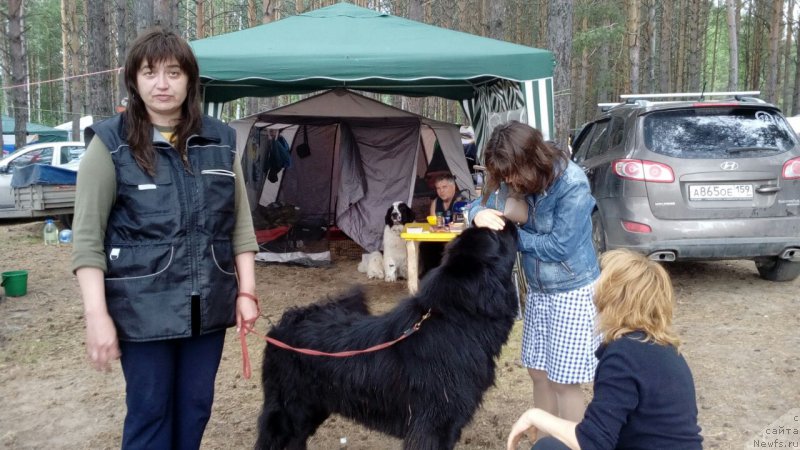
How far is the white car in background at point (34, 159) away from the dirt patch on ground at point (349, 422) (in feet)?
23.6

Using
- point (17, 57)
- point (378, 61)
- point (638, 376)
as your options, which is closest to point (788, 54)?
point (378, 61)

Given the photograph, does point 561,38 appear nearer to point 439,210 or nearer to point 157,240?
point 439,210

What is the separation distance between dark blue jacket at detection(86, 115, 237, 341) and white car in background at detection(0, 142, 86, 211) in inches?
460

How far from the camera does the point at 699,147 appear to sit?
5.18m

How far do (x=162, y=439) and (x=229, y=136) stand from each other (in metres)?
1.00

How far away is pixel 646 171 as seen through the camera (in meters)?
5.10

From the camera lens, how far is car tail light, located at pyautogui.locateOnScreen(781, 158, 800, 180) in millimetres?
5086

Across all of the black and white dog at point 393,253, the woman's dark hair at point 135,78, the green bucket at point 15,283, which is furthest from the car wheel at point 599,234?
the green bucket at point 15,283

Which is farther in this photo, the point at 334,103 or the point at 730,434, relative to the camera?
the point at 334,103

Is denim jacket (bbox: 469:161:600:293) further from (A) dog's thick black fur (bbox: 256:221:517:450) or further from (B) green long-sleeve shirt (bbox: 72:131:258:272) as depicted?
(B) green long-sleeve shirt (bbox: 72:131:258:272)

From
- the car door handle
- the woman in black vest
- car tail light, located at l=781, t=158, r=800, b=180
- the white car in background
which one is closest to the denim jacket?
the woman in black vest

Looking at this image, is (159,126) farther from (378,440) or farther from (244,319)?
(378,440)

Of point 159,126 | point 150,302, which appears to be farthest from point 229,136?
point 150,302

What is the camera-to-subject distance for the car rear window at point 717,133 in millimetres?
5164
